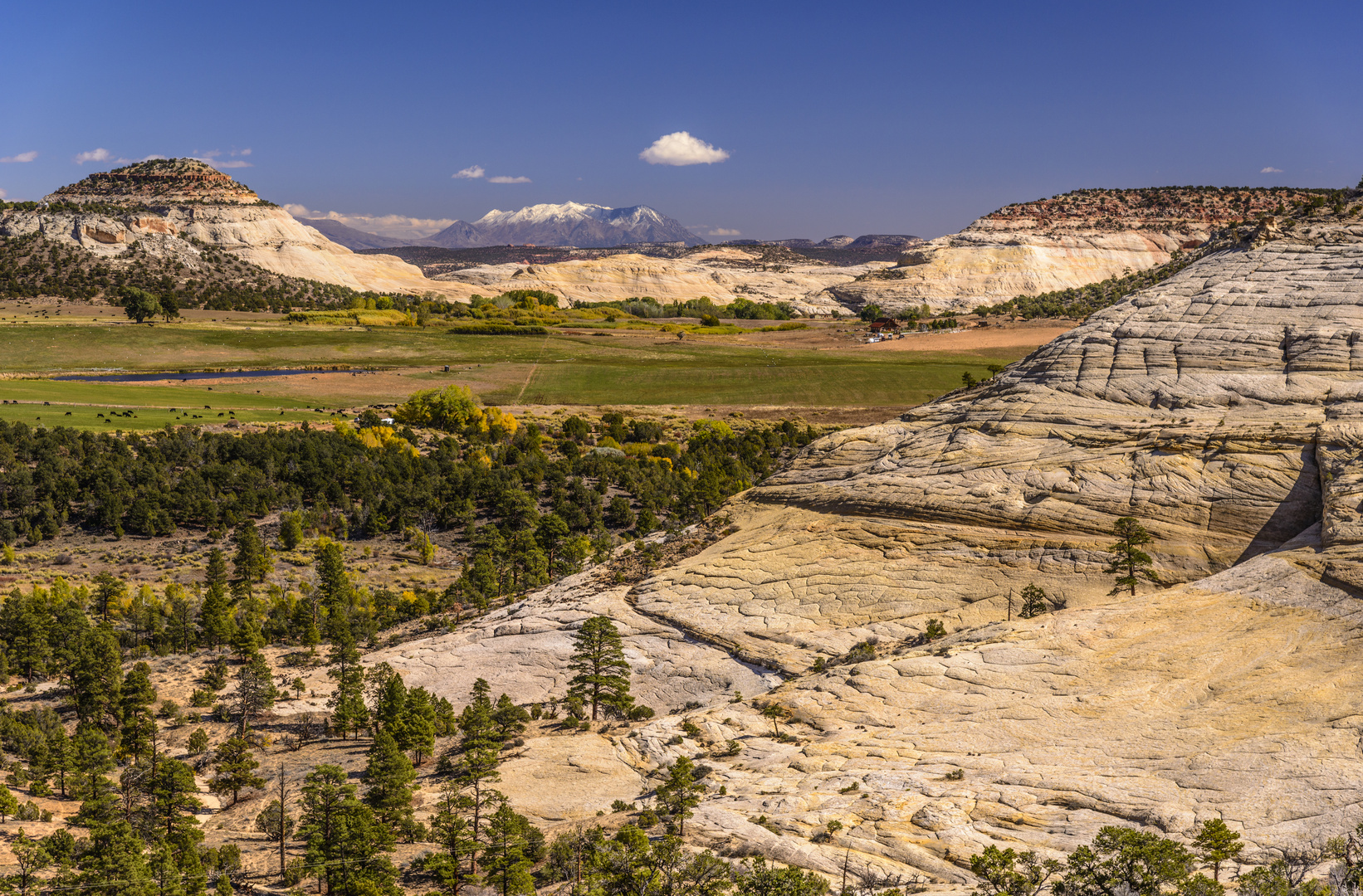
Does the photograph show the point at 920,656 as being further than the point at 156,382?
No

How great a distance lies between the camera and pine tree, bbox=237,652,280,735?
40.9 meters

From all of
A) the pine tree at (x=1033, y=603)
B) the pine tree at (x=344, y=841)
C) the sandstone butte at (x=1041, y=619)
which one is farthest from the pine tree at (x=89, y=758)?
the pine tree at (x=1033, y=603)

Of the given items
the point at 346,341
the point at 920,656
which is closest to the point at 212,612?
the point at 920,656

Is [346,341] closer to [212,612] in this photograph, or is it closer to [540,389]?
[540,389]

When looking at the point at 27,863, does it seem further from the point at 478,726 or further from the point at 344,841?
the point at 478,726

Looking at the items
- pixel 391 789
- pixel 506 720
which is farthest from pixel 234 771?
pixel 506 720

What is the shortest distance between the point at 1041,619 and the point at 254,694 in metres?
33.9

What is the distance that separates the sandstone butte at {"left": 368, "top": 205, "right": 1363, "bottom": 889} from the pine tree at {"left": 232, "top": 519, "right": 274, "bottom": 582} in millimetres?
18446

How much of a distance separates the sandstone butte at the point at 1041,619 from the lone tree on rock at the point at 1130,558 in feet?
1.81

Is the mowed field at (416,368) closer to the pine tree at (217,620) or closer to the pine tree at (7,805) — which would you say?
the pine tree at (217,620)

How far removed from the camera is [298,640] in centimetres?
5309

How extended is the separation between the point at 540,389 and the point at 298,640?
81.1m

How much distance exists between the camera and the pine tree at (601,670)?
3684 cm

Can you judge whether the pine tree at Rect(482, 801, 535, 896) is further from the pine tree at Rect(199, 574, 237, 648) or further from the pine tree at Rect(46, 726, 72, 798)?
A: the pine tree at Rect(199, 574, 237, 648)
